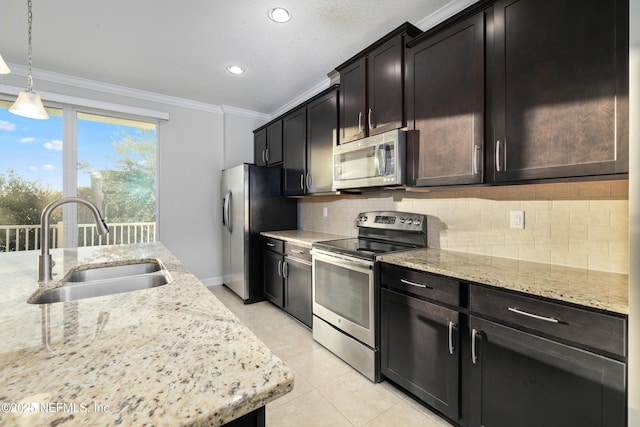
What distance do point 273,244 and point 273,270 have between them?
311 mm

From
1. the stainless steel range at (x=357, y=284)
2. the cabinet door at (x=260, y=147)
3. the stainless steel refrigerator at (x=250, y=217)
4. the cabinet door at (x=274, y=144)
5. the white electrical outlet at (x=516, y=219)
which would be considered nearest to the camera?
the white electrical outlet at (x=516, y=219)

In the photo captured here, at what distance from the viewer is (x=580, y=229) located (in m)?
1.55

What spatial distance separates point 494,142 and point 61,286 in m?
2.25

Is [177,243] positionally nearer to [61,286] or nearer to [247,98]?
[247,98]

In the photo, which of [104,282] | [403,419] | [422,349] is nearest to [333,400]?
[403,419]

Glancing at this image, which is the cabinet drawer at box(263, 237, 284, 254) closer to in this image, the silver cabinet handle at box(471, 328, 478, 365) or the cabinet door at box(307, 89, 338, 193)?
the cabinet door at box(307, 89, 338, 193)

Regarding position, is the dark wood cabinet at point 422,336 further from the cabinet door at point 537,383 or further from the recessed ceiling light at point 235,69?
the recessed ceiling light at point 235,69

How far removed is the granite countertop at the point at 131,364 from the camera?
46 cm

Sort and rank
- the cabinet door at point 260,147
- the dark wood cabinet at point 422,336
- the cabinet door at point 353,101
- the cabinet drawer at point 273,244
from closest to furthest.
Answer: the dark wood cabinet at point 422,336 < the cabinet door at point 353,101 < the cabinet drawer at point 273,244 < the cabinet door at point 260,147

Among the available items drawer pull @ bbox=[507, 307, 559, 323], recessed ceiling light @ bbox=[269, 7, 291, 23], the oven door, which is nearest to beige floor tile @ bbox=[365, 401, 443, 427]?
the oven door

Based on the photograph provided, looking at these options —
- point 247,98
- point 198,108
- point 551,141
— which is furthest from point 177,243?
point 551,141

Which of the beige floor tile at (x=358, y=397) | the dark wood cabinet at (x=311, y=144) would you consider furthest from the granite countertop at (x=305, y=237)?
the beige floor tile at (x=358, y=397)

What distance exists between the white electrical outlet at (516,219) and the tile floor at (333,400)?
4.08 feet

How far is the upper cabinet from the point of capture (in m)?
2.11
